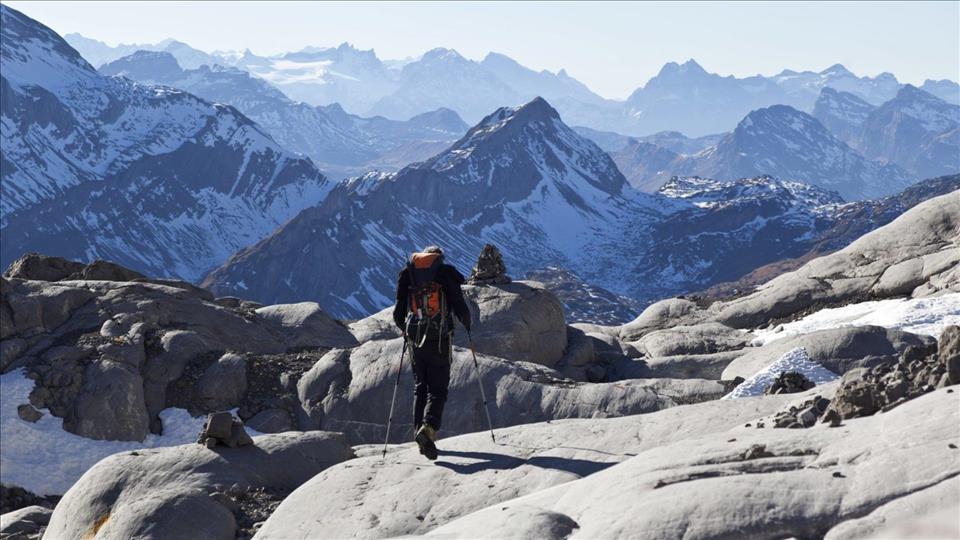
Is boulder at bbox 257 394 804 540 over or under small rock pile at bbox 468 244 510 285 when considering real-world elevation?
under

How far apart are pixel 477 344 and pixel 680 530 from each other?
27.0 m

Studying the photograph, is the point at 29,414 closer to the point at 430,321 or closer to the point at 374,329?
the point at 374,329

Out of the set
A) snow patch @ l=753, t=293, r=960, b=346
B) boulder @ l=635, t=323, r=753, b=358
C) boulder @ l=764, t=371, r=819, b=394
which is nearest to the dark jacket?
boulder @ l=764, t=371, r=819, b=394

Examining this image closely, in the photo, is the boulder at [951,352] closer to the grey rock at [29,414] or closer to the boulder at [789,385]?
the boulder at [789,385]

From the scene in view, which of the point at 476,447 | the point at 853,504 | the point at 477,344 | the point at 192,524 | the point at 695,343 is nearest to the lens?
the point at 853,504

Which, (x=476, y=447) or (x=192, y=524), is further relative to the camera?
(x=476, y=447)

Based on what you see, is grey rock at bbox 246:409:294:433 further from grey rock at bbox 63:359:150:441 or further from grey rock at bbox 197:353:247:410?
grey rock at bbox 63:359:150:441

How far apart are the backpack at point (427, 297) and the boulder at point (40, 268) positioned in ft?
99.9

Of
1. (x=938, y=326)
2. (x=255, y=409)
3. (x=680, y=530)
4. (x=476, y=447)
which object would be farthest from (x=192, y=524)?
(x=938, y=326)

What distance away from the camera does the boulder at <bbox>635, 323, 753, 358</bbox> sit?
44.8 meters

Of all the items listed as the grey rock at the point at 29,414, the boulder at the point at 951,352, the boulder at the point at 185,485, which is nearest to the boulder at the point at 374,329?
the grey rock at the point at 29,414

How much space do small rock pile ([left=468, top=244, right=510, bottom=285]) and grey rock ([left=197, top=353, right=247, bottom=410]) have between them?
10.5 metres

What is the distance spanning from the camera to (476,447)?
21.9 m

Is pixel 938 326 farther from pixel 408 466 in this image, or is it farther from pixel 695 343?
pixel 408 466
